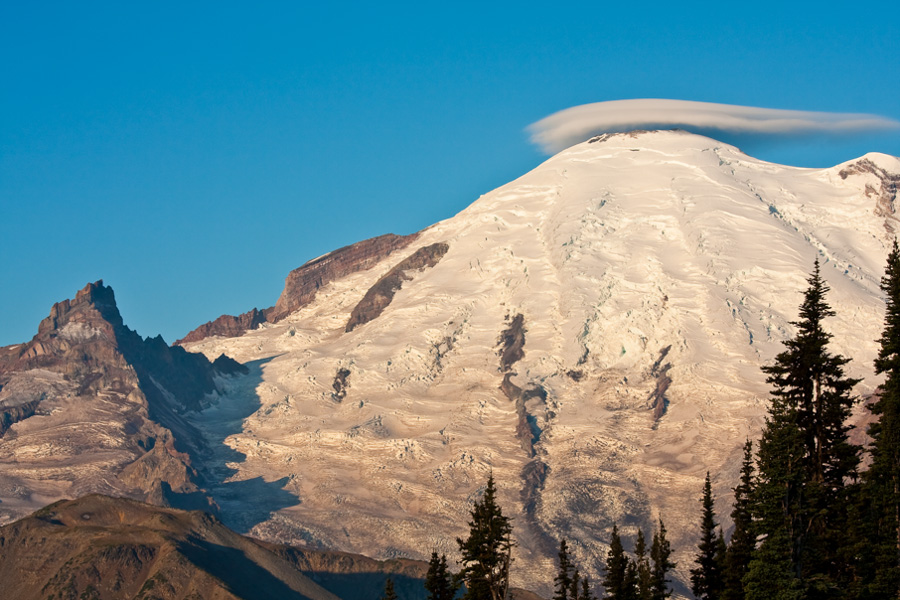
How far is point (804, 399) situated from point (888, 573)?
1552cm

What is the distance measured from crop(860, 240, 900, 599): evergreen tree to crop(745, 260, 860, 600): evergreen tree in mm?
2519

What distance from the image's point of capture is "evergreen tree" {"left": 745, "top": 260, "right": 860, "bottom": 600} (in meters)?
82.9

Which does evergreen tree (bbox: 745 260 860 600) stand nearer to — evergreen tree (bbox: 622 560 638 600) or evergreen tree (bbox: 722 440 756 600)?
evergreen tree (bbox: 722 440 756 600)

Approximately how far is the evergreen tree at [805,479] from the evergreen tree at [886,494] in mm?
2519

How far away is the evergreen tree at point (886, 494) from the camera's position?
85.3 meters

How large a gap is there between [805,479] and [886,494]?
222 inches

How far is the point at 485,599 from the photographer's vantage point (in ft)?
327

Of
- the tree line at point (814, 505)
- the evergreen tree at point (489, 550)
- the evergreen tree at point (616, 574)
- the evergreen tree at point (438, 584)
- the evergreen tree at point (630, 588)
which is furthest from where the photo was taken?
the evergreen tree at point (616, 574)

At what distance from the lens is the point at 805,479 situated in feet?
284

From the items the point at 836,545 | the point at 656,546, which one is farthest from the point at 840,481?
the point at 656,546

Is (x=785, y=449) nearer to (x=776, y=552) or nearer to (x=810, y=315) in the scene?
(x=776, y=552)

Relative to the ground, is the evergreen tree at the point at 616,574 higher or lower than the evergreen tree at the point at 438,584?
higher

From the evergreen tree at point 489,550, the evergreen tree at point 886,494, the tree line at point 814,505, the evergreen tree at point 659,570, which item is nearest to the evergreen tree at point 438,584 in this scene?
the tree line at point 814,505

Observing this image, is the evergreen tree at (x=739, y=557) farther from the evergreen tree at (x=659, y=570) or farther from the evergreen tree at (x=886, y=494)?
the evergreen tree at (x=659, y=570)
